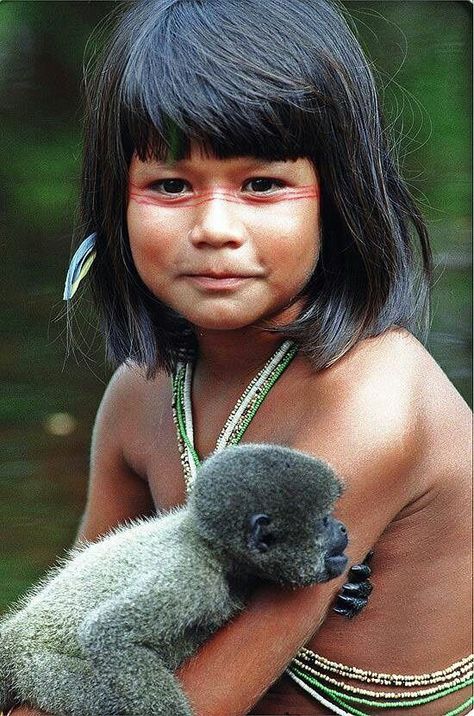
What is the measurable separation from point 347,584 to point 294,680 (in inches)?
7.3

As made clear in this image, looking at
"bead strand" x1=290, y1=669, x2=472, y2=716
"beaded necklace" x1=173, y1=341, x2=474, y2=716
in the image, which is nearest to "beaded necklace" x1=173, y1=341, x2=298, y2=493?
"beaded necklace" x1=173, y1=341, x2=474, y2=716

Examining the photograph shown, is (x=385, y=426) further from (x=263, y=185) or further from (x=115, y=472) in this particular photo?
(x=115, y=472)

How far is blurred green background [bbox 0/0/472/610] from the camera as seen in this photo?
2680 mm

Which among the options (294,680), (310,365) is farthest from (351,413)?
(294,680)

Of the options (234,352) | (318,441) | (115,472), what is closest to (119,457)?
(115,472)

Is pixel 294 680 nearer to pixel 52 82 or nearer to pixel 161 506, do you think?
pixel 161 506

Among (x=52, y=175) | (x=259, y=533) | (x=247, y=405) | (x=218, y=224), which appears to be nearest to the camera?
(x=259, y=533)

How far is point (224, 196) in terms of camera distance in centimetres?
156

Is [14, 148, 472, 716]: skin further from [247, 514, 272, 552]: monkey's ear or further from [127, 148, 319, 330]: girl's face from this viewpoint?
[247, 514, 272, 552]: monkey's ear

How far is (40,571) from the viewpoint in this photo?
2.65 metres

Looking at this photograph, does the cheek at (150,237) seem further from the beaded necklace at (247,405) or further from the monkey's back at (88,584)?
the monkey's back at (88,584)

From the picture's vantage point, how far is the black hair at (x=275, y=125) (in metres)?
1.57

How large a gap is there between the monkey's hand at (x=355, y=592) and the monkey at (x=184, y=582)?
0.57 feet

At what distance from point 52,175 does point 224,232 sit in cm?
131
